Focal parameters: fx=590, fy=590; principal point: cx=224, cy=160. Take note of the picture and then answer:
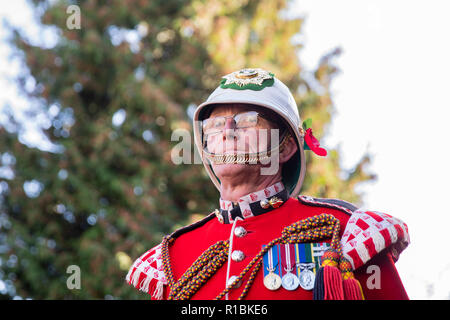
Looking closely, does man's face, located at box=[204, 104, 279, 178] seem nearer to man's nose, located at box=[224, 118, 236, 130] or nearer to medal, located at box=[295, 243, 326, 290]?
man's nose, located at box=[224, 118, 236, 130]

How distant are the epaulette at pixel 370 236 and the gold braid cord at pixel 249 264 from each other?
2.2 inches

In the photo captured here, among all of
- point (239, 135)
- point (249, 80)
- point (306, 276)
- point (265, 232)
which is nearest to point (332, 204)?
point (265, 232)

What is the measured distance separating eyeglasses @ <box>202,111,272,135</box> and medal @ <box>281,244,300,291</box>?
70 cm

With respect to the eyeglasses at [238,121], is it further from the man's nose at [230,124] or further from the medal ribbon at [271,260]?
the medal ribbon at [271,260]

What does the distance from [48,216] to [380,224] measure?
24.6 feet

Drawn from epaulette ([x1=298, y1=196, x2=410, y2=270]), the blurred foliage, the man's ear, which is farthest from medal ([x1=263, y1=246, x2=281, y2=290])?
the blurred foliage

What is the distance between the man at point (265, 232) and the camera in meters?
2.67

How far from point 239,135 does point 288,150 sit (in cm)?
34

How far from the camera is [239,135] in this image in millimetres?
3041

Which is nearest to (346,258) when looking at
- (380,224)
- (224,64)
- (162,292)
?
(380,224)

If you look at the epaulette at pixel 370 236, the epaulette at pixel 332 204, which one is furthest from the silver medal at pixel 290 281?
the epaulette at pixel 332 204

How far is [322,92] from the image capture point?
33.7 feet

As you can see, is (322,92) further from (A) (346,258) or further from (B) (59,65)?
(A) (346,258)

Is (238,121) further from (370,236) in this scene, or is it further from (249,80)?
(370,236)
